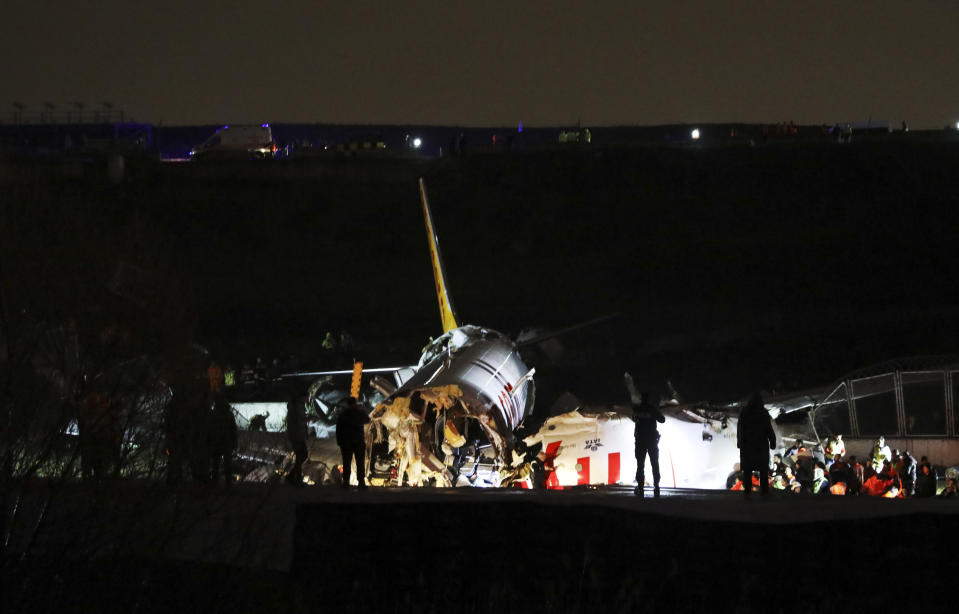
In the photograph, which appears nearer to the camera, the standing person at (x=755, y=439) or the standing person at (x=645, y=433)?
the standing person at (x=755, y=439)

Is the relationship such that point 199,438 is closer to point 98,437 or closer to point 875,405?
point 98,437

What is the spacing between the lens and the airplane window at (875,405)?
1078 inches

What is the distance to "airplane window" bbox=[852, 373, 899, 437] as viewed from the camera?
2738 centimetres

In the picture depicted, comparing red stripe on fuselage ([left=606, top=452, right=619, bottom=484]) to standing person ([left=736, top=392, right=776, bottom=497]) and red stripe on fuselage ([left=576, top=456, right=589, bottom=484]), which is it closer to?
red stripe on fuselage ([left=576, top=456, right=589, bottom=484])

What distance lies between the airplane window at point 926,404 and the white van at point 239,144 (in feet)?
170

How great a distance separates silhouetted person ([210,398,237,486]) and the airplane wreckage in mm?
6879

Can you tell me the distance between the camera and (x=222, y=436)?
14.7 m

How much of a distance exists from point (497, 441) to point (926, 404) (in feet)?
36.0

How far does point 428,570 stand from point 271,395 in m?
26.6

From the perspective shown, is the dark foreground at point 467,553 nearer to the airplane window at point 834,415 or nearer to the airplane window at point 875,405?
the airplane window at point 875,405

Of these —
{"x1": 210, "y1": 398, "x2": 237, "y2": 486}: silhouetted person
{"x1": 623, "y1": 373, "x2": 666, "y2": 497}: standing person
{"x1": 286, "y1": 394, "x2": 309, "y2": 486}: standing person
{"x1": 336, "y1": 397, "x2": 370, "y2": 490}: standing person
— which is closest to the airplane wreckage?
{"x1": 286, "y1": 394, "x2": 309, "y2": 486}: standing person

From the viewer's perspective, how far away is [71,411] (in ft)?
40.0

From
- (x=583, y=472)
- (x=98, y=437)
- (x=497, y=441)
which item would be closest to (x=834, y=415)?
(x=583, y=472)

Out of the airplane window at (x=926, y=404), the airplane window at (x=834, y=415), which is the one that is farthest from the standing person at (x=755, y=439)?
the airplane window at (x=834, y=415)
